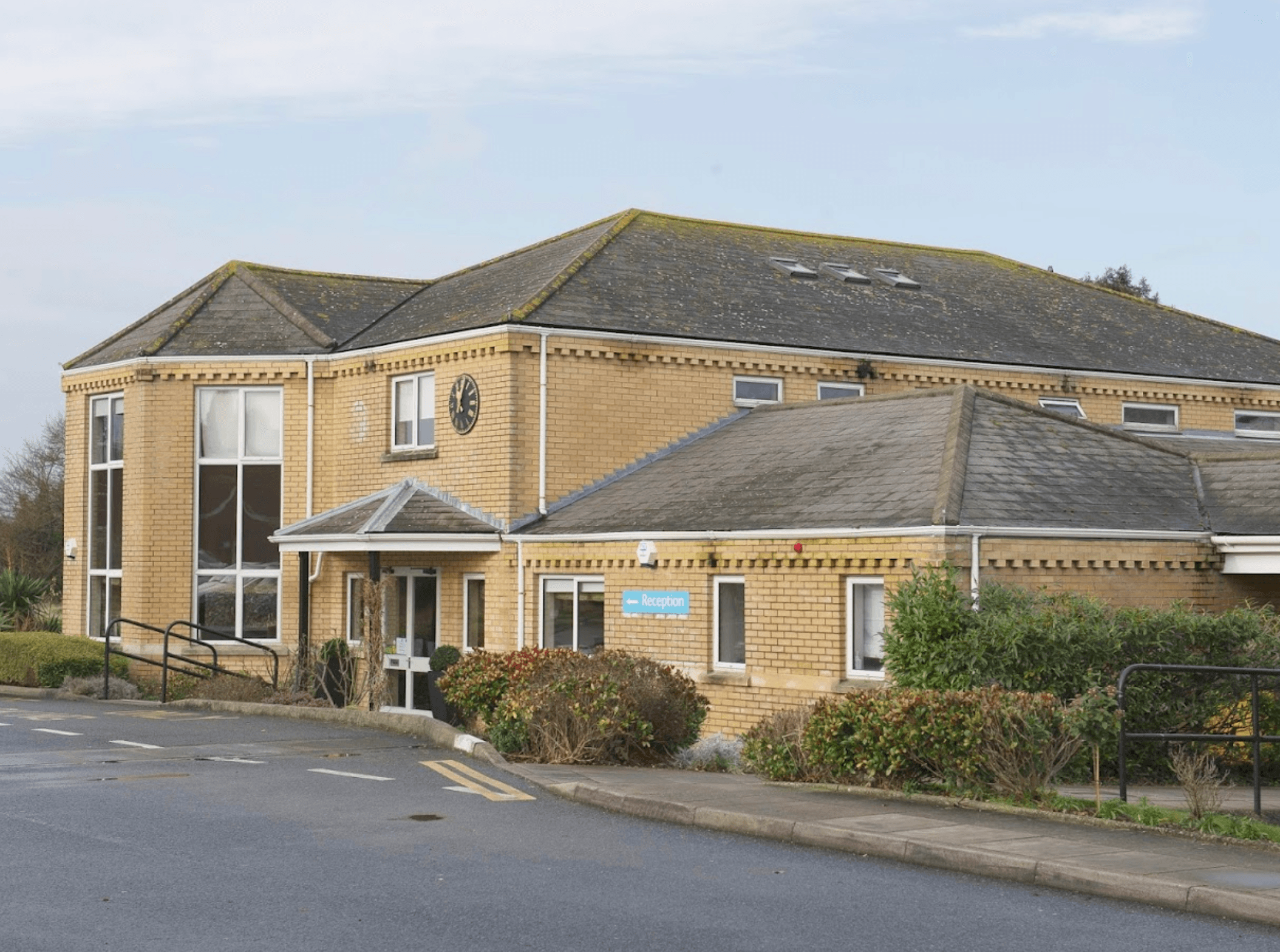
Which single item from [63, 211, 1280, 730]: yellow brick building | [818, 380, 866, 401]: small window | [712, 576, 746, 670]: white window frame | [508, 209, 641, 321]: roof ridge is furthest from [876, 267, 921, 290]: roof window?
[712, 576, 746, 670]: white window frame

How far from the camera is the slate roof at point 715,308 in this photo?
26281 mm

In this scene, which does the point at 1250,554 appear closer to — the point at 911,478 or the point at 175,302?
the point at 911,478

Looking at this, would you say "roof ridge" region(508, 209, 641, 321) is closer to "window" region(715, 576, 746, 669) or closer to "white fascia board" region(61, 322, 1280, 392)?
"white fascia board" region(61, 322, 1280, 392)

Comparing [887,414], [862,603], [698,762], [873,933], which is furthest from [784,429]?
[873,933]

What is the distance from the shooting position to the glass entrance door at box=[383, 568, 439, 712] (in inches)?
1029

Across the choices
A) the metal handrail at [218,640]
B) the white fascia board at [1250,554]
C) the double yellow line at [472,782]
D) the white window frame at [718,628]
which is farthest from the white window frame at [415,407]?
the white fascia board at [1250,554]

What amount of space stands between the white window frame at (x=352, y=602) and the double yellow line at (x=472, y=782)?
34.4 ft

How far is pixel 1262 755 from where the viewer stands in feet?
51.1

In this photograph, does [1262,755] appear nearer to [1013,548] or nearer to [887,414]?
[1013,548]

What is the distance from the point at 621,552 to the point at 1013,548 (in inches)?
237

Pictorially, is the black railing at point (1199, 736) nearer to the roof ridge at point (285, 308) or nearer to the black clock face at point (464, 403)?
the black clock face at point (464, 403)

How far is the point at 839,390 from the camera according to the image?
88.8 feet

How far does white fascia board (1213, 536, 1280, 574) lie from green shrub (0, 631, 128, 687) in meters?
18.2

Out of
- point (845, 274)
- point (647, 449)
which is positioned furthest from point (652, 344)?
point (845, 274)
